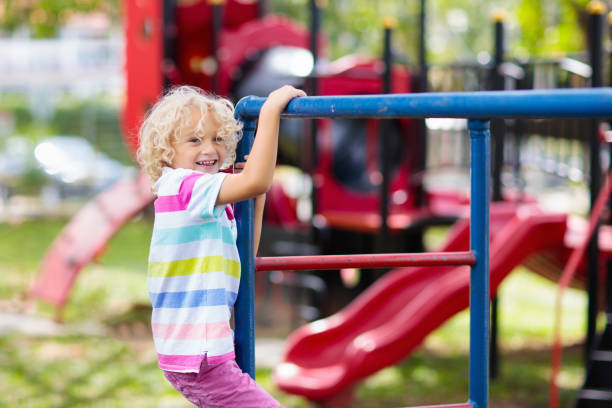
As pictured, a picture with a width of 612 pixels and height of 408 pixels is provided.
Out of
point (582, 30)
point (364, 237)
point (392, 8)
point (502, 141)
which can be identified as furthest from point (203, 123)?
point (392, 8)

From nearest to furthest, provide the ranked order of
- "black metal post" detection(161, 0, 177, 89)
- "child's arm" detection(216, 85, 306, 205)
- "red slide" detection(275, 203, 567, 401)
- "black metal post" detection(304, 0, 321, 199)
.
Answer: "child's arm" detection(216, 85, 306, 205) < "red slide" detection(275, 203, 567, 401) < "black metal post" detection(304, 0, 321, 199) < "black metal post" detection(161, 0, 177, 89)

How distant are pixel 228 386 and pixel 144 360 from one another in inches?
155

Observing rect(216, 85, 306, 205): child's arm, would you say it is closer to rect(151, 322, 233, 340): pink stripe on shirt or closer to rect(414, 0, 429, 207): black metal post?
rect(151, 322, 233, 340): pink stripe on shirt

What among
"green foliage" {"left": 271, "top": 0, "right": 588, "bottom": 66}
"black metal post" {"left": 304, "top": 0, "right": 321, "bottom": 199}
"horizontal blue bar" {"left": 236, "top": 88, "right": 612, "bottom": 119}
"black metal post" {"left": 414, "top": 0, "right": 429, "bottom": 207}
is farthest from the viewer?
"green foliage" {"left": 271, "top": 0, "right": 588, "bottom": 66}

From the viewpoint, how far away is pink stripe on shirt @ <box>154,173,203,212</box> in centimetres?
151

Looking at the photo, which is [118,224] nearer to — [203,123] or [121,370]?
[121,370]

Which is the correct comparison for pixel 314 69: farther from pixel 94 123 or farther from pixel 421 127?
pixel 94 123

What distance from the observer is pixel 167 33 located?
290 inches

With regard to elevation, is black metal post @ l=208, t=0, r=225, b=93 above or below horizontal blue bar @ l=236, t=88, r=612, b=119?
above

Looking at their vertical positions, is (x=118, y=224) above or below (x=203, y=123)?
below

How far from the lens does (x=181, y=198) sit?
1.52 m

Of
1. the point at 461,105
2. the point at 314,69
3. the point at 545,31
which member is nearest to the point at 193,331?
the point at 461,105

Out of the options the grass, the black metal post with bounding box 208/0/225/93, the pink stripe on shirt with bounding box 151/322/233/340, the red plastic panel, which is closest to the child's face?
the pink stripe on shirt with bounding box 151/322/233/340

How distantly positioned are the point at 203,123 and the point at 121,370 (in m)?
3.76
